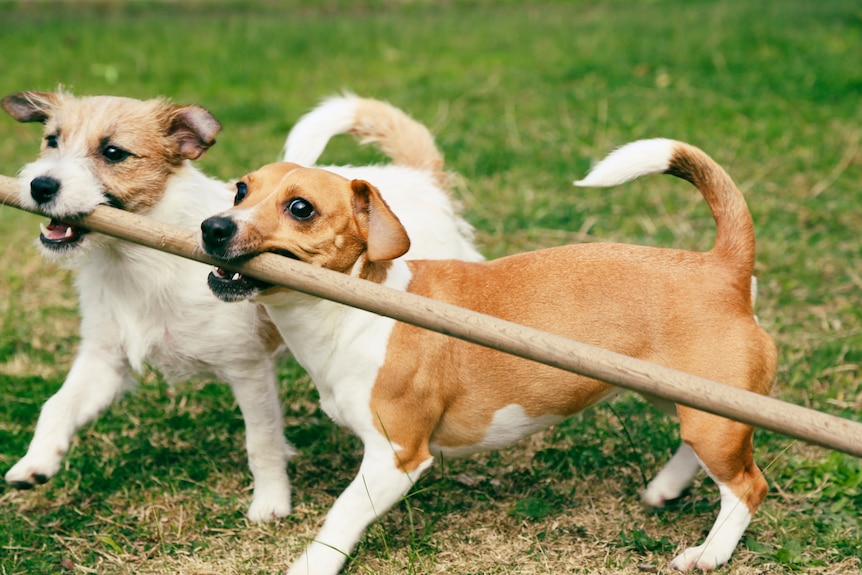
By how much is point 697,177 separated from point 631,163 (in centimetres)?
28

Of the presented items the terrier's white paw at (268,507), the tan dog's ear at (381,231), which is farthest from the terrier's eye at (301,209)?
the terrier's white paw at (268,507)

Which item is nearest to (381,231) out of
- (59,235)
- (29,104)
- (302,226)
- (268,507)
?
(302,226)

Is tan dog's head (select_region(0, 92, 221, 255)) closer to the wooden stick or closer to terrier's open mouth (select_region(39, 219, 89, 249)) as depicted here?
terrier's open mouth (select_region(39, 219, 89, 249))

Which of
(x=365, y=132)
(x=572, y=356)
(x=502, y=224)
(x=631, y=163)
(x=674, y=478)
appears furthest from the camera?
(x=502, y=224)

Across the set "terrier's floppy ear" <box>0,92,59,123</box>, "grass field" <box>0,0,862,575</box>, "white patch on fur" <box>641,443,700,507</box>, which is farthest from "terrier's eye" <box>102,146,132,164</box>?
"white patch on fur" <box>641,443,700,507</box>

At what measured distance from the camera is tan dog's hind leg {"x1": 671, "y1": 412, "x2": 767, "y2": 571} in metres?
3.18

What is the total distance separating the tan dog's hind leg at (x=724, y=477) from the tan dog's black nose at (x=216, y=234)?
59.2 inches

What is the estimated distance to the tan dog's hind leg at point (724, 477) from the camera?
3.18 metres

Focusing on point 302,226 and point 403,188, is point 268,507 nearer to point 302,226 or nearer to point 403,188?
point 302,226

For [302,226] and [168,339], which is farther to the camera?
[168,339]

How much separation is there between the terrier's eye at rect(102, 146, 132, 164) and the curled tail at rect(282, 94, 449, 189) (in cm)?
70

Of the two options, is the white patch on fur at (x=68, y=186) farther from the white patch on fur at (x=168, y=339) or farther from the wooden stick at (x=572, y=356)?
the wooden stick at (x=572, y=356)

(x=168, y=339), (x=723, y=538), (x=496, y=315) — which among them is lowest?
(x=723, y=538)

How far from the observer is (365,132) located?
14.7ft
